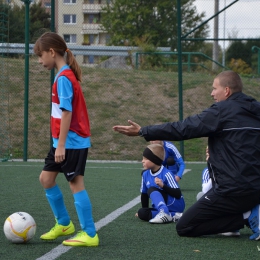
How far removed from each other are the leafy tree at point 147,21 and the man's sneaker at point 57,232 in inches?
821

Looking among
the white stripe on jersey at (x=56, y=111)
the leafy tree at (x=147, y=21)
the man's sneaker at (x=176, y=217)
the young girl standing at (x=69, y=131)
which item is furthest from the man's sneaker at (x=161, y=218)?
the leafy tree at (x=147, y=21)

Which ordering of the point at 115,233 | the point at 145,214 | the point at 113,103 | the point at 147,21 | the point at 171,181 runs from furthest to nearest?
the point at 147,21 < the point at 113,103 < the point at 171,181 < the point at 145,214 < the point at 115,233

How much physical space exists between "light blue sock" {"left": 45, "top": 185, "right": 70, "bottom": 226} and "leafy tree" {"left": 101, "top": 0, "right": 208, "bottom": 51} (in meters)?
20.9

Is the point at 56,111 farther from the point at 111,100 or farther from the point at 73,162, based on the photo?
the point at 111,100

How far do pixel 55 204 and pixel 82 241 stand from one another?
458 mm

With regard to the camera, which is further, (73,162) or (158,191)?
(158,191)

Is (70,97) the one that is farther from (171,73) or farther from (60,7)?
(171,73)

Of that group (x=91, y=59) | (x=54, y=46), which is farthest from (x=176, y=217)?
(x=91, y=59)

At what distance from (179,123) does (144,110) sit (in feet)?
38.4

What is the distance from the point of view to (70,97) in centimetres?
484

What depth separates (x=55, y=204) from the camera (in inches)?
205

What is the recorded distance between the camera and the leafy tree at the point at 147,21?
1139 inches

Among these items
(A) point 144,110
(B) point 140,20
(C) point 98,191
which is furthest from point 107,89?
(B) point 140,20

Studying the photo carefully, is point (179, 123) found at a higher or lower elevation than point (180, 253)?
higher
